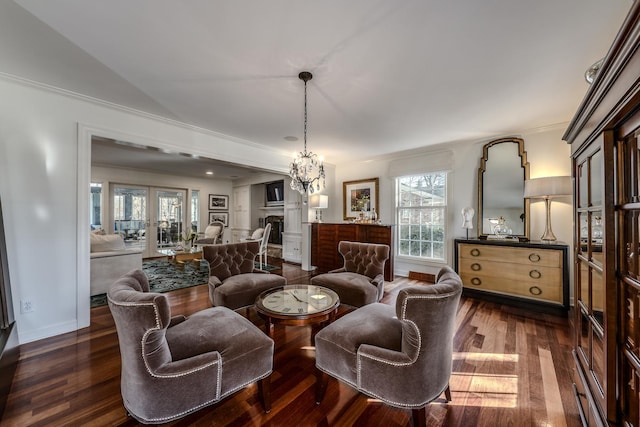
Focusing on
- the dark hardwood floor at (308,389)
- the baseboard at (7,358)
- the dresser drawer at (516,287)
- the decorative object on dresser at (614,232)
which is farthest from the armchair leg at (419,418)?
the dresser drawer at (516,287)

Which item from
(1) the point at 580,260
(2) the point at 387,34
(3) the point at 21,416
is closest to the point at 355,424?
(1) the point at 580,260

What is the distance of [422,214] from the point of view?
488 cm

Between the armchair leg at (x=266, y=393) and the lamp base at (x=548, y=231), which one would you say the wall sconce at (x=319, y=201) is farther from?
the armchair leg at (x=266, y=393)

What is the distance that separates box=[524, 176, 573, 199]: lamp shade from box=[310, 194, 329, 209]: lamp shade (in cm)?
341

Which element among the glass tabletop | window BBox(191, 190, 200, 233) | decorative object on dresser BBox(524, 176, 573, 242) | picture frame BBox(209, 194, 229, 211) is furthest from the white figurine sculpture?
window BBox(191, 190, 200, 233)

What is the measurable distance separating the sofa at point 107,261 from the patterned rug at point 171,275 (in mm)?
205

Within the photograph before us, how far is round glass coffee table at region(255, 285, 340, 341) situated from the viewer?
1.86 metres

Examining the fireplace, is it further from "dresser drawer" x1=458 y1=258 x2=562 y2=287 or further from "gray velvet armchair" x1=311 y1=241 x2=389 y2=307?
"dresser drawer" x1=458 y1=258 x2=562 y2=287

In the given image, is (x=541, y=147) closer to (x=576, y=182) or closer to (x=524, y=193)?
(x=524, y=193)

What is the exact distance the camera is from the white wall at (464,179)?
3.44m

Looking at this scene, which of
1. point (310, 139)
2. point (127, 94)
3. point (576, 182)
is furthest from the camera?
point (310, 139)

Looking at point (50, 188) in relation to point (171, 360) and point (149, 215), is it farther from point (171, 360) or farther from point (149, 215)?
point (149, 215)

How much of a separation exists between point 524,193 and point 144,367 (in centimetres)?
459

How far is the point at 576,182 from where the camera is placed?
1.66 metres
